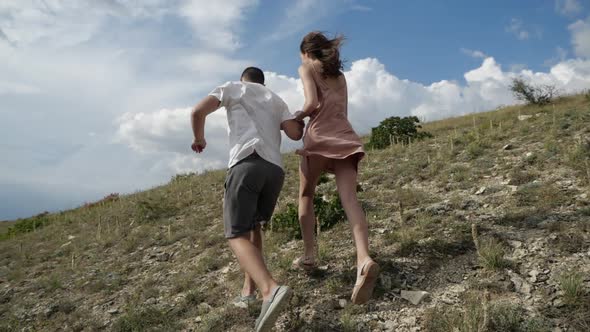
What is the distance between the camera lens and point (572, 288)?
9.36 feet

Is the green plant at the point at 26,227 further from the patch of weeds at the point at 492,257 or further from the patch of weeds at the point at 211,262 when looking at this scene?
the patch of weeds at the point at 492,257

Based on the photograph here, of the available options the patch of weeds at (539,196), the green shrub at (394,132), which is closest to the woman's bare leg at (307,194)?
the patch of weeds at (539,196)

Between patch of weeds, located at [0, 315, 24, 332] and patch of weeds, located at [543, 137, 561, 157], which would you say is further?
patch of weeds, located at [543, 137, 561, 157]

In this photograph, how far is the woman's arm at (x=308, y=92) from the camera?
3352 mm

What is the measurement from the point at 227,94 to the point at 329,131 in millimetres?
847

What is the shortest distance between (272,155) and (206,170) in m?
11.5

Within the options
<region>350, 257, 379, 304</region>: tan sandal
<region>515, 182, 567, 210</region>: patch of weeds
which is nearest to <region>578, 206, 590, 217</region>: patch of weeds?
<region>515, 182, 567, 210</region>: patch of weeds

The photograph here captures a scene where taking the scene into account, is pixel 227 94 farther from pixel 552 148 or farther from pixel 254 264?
Answer: pixel 552 148

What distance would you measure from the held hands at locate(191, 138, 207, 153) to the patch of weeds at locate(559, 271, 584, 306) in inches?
106

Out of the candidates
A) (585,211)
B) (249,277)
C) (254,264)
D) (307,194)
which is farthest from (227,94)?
(585,211)

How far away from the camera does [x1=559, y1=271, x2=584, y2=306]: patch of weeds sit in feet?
9.24

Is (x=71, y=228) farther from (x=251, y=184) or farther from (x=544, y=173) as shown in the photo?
→ (x=544, y=173)

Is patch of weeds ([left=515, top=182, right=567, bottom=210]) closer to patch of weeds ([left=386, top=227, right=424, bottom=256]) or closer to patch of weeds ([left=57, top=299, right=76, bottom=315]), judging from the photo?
patch of weeds ([left=386, top=227, right=424, bottom=256])

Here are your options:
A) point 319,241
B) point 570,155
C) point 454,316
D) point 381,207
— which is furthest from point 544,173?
point 454,316
